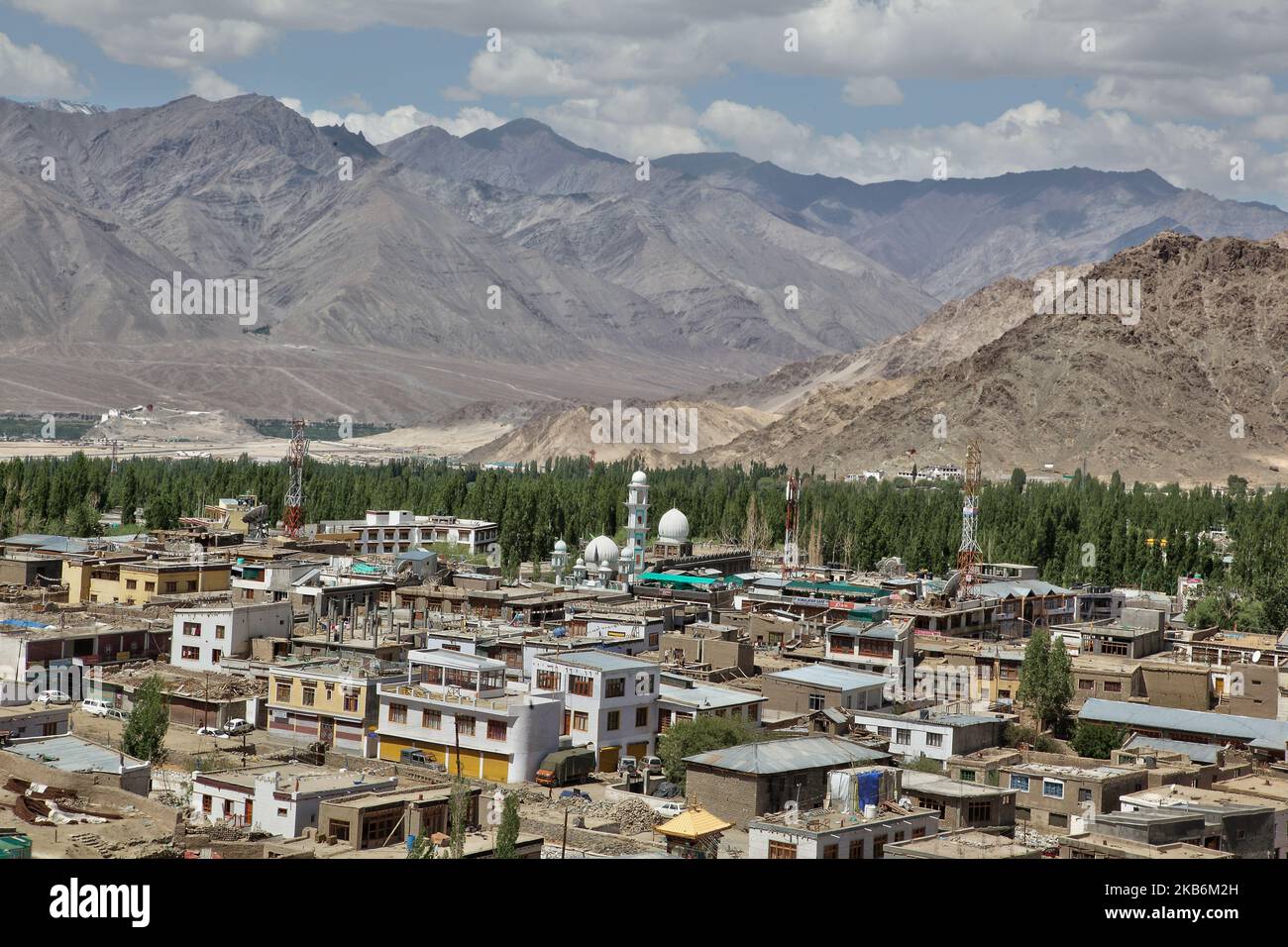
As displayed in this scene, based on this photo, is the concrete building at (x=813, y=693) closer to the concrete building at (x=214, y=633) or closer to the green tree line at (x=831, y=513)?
the concrete building at (x=214, y=633)

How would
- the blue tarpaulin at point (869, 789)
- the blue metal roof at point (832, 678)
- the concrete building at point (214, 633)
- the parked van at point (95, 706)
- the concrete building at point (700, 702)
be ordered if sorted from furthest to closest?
the concrete building at point (214, 633)
the blue metal roof at point (832, 678)
the parked van at point (95, 706)
the concrete building at point (700, 702)
the blue tarpaulin at point (869, 789)

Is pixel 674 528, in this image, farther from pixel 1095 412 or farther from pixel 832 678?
pixel 1095 412

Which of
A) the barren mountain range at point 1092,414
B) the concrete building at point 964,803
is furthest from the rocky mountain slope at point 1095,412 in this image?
the concrete building at point 964,803

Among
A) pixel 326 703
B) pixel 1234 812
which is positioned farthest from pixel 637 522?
pixel 1234 812
